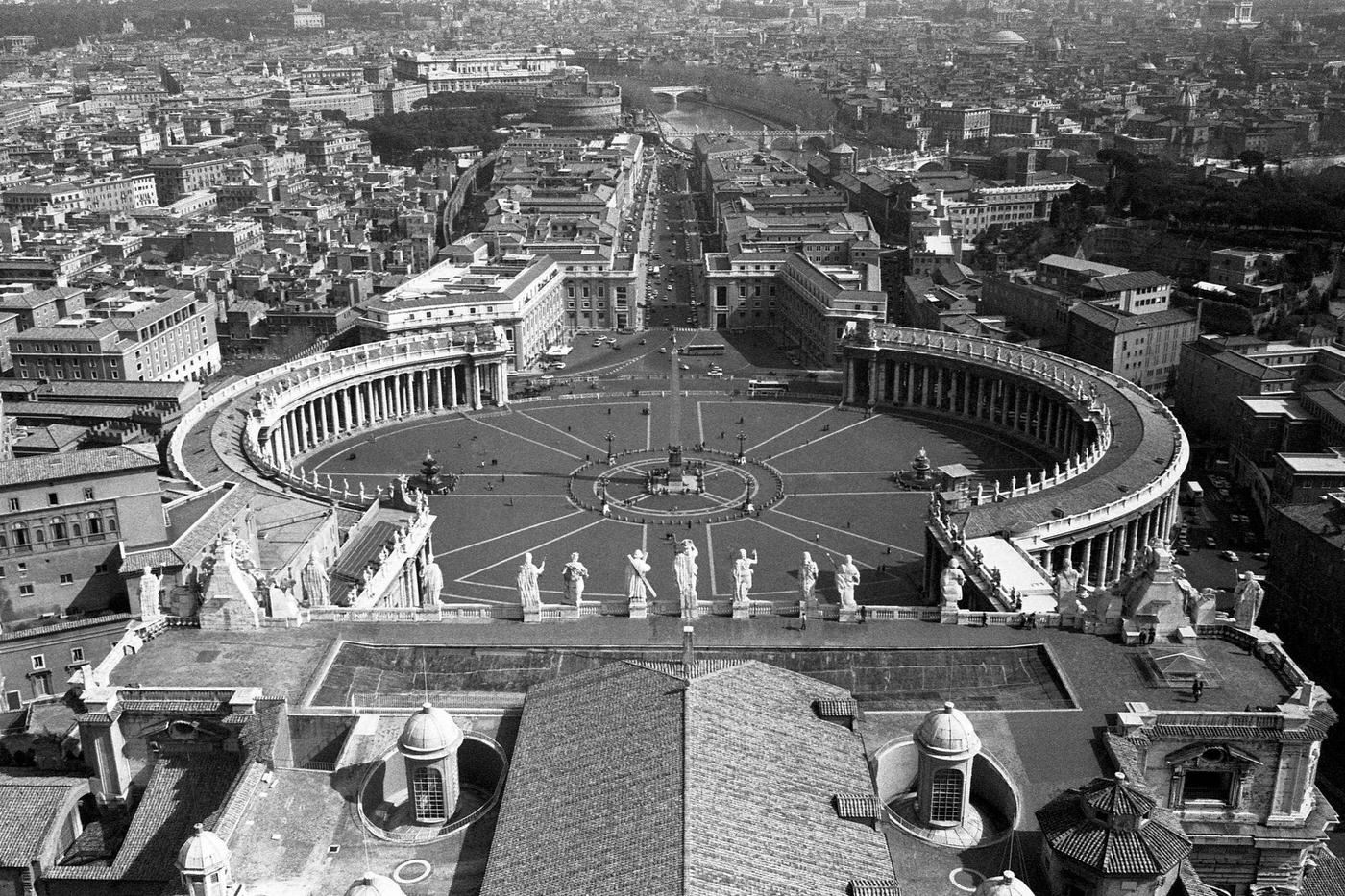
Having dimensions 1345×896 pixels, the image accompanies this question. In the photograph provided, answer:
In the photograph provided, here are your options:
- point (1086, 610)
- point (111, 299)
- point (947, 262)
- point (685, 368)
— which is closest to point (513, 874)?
point (1086, 610)

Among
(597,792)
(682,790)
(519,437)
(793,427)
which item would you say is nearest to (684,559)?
(597,792)

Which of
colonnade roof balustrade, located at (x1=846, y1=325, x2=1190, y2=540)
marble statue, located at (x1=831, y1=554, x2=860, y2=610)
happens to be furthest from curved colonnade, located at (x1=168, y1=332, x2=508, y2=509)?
marble statue, located at (x1=831, y1=554, x2=860, y2=610)

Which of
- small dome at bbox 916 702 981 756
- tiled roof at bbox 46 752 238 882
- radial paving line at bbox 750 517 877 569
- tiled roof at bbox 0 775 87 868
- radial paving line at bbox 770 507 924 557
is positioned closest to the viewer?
small dome at bbox 916 702 981 756

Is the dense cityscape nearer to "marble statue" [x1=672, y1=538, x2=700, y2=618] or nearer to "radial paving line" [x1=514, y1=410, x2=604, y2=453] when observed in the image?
"marble statue" [x1=672, y1=538, x2=700, y2=618]

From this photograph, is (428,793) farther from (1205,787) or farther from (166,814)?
(1205,787)

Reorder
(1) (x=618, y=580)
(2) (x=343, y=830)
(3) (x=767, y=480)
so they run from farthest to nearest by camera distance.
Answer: (3) (x=767, y=480) < (1) (x=618, y=580) < (2) (x=343, y=830)

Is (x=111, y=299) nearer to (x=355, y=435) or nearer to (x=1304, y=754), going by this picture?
(x=355, y=435)
